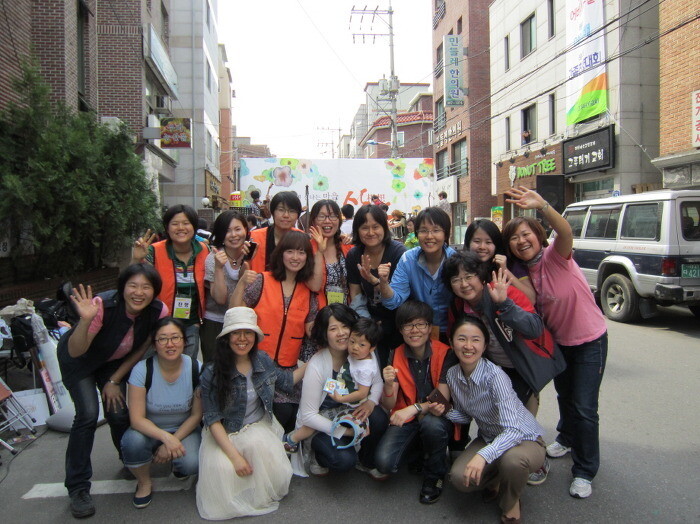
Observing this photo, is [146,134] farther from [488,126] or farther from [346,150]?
[346,150]

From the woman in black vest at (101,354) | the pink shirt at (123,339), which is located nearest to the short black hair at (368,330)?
the woman in black vest at (101,354)

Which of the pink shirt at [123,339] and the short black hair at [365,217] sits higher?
the short black hair at [365,217]

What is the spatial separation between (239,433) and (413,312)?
133cm

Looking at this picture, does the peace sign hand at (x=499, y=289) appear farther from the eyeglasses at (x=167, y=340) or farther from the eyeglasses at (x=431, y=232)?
the eyeglasses at (x=167, y=340)

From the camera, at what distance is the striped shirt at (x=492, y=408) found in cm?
281

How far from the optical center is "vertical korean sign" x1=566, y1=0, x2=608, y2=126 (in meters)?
13.7

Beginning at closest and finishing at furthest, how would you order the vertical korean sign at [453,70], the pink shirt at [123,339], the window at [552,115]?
the pink shirt at [123,339]
the window at [552,115]
the vertical korean sign at [453,70]

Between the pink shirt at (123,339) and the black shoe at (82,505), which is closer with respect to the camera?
the black shoe at (82,505)

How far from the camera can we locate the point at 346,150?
305 ft

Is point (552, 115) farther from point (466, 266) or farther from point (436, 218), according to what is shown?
point (466, 266)

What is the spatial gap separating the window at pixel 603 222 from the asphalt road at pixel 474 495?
14.4ft

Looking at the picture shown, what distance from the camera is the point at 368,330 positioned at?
3.30 m

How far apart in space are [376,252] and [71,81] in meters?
10.1

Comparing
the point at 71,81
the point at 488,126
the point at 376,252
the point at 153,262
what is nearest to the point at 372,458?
the point at 376,252
